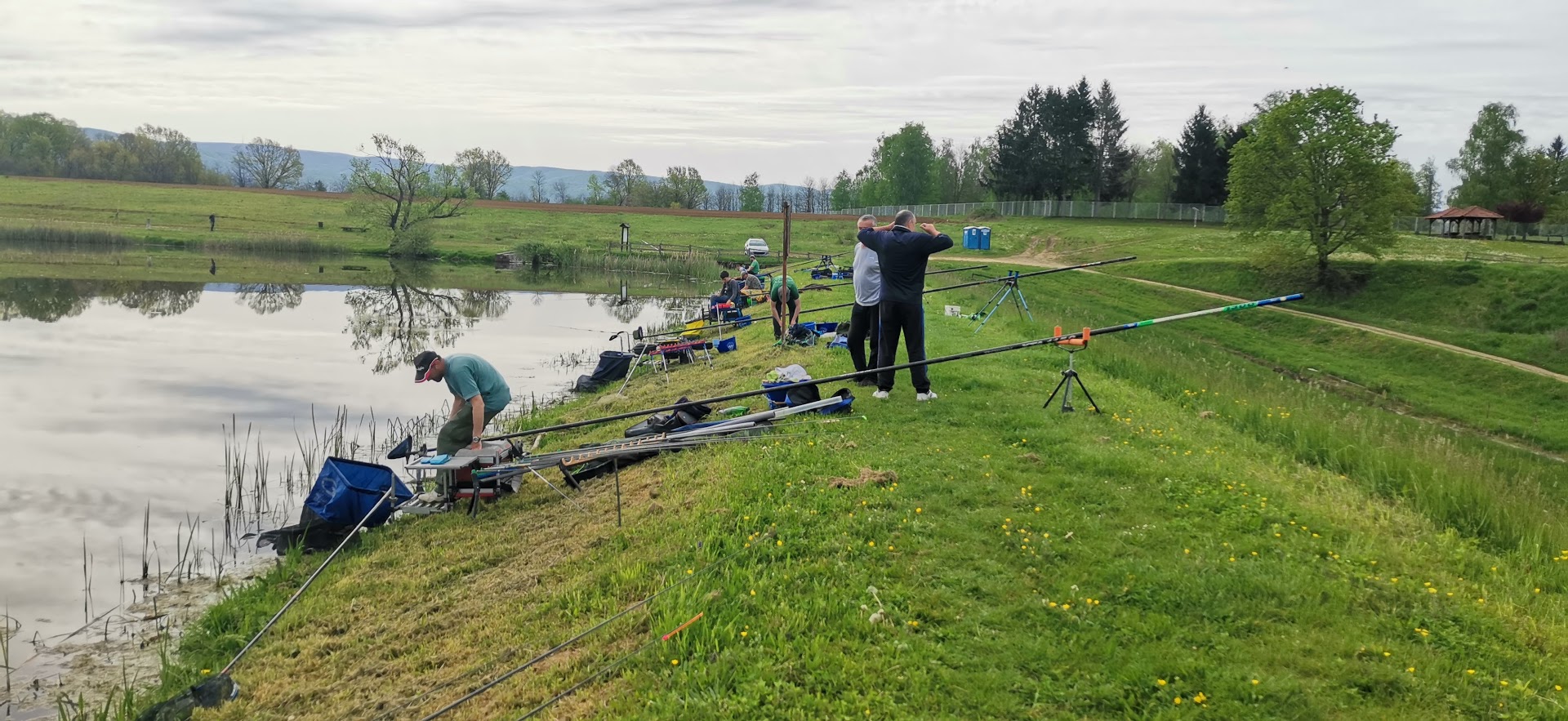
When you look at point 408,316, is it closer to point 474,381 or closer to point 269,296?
point 269,296

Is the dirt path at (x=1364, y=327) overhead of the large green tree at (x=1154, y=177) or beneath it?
beneath

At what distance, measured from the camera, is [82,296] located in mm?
30781

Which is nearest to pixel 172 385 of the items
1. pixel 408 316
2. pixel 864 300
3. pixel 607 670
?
pixel 408 316

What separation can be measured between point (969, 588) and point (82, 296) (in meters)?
34.6

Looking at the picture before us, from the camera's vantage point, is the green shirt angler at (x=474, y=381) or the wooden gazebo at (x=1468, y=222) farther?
the wooden gazebo at (x=1468, y=222)

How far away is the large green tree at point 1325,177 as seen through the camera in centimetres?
3397

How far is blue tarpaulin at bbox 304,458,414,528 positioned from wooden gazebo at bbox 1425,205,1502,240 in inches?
2435

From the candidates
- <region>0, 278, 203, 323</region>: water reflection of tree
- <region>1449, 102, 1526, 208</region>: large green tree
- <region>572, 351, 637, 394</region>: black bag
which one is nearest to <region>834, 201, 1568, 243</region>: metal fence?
<region>1449, 102, 1526, 208</region>: large green tree

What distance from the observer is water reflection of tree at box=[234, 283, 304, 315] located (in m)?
30.4

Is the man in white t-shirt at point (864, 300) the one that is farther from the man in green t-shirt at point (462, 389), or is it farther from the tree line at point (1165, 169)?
the tree line at point (1165, 169)

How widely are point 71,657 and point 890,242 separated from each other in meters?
8.14

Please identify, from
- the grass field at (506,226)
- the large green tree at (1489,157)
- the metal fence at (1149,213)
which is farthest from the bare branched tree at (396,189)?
the large green tree at (1489,157)

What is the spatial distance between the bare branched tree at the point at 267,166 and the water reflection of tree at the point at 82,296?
8493cm

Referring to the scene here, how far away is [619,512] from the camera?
8.57 meters
